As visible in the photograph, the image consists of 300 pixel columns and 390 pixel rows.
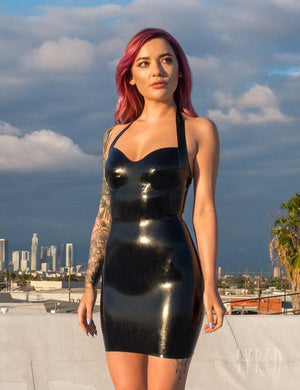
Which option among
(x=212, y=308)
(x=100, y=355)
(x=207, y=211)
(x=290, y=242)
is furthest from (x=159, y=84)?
(x=290, y=242)

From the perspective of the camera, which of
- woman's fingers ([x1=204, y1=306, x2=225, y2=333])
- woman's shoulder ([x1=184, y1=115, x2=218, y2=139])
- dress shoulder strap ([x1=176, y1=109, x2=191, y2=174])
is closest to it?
woman's fingers ([x1=204, y1=306, x2=225, y2=333])

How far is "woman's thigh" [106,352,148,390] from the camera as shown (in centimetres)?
321

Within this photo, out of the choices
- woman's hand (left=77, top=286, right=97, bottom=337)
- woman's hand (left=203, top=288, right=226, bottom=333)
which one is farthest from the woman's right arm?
woman's hand (left=203, top=288, right=226, bottom=333)

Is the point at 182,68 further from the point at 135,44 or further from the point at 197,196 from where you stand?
the point at 197,196

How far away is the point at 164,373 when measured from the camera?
10.3 feet

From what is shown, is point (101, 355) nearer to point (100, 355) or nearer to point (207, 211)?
point (100, 355)

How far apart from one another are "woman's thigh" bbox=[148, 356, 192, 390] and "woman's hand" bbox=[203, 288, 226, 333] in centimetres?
21

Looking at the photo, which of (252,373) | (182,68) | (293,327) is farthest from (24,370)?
(182,68)

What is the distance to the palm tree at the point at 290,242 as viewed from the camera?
1118 inches

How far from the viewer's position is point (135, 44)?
11.7 feet

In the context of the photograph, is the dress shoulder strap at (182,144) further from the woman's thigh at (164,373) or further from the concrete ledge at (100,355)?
the concrete ledge at (100,355)

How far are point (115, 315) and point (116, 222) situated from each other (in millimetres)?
435

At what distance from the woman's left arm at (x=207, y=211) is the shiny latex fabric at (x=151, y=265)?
5 centimetres

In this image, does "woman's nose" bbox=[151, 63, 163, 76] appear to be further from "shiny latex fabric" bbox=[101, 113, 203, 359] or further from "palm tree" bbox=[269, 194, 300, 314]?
"palm tree" bbox=[269, 194, 300, 314]
